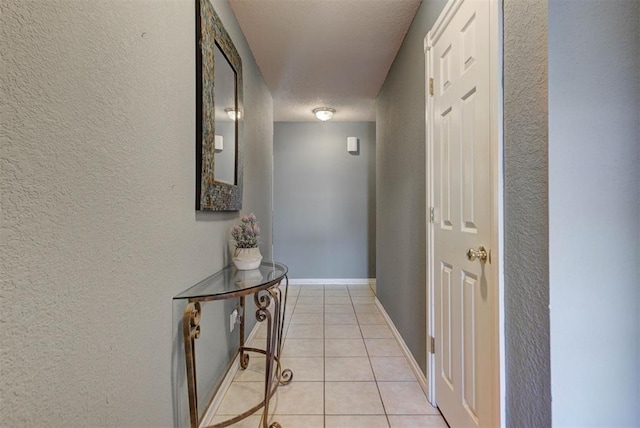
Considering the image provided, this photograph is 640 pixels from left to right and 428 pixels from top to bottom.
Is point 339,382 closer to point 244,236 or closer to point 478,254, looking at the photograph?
point 244,236

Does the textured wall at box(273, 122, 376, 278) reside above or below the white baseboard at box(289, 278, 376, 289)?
above

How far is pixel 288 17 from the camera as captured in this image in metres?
2.01

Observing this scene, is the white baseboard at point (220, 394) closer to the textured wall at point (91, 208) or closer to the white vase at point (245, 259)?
the textured wall at point (91, 208)

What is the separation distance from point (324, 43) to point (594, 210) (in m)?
2.13

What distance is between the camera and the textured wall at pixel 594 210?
783mm

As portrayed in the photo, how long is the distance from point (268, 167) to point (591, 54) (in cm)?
273

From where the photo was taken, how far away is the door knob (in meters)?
1.08

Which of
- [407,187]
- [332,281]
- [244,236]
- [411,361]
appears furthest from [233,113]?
[332,281]

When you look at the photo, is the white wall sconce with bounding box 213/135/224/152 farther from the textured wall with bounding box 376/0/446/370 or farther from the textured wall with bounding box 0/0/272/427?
the textured wall with bounding box 376/0/446/370

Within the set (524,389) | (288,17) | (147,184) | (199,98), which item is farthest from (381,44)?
(524,389)

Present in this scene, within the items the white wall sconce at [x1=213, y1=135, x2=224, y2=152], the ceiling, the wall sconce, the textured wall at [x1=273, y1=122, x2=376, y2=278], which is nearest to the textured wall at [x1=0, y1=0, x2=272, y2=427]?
the white wall sconce at [x1=213, y1=135, x2=224, y2=152]

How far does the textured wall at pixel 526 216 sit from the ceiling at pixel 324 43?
4.16ft

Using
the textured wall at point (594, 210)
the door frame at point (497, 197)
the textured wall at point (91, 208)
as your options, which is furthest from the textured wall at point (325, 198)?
the textured wall at point (594, 210)

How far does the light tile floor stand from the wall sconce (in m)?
1.68
